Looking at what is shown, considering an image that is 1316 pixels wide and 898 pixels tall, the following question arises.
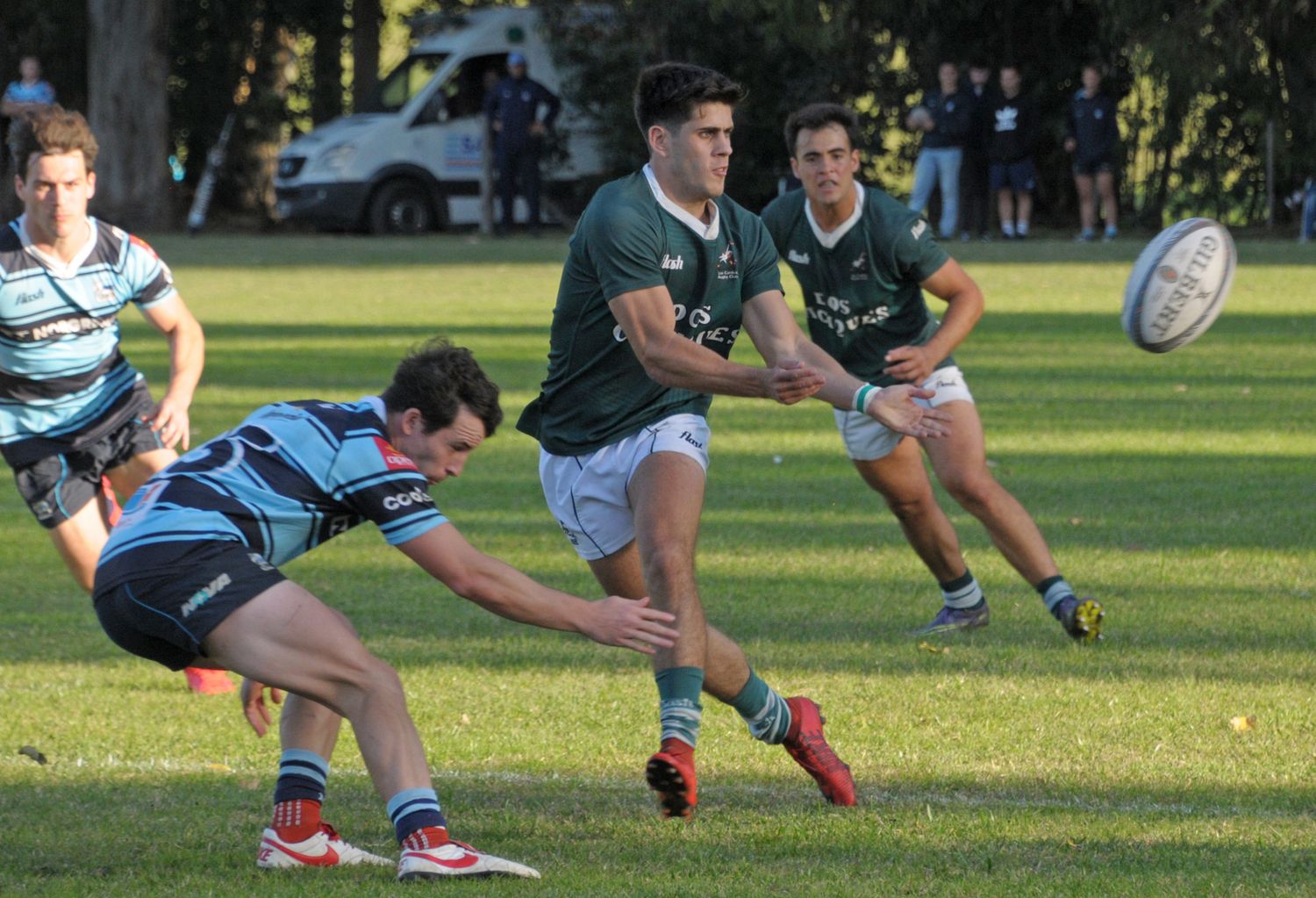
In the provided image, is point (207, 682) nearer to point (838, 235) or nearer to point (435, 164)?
point (838, 235)

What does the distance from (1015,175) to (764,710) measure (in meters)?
21.6

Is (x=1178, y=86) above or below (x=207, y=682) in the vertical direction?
above

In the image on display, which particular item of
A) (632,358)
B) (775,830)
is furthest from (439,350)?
(775,830)

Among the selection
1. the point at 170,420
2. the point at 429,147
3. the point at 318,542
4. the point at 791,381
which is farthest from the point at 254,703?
the point at 429,147

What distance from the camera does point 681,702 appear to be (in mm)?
5215

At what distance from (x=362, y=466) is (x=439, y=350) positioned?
38 cm

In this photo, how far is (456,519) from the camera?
1012cm

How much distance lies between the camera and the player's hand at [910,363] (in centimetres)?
655

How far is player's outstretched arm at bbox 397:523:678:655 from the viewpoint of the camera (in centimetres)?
441

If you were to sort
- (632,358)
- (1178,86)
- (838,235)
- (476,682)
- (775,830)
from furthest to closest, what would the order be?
(1178,86), (838,235), (476,682), (632,358), (775,830)

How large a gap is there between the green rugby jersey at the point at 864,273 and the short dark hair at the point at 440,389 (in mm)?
2907

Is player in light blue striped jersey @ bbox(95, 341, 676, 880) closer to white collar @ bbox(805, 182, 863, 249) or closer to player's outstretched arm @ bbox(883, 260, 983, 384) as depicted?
player's outstretched arm @ bbox(883, 260, 983, 384)

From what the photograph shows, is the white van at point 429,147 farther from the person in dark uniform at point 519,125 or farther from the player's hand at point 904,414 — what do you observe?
the player's hand at point 904,414

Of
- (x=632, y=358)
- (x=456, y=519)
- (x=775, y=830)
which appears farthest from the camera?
(x=456, y=519)
